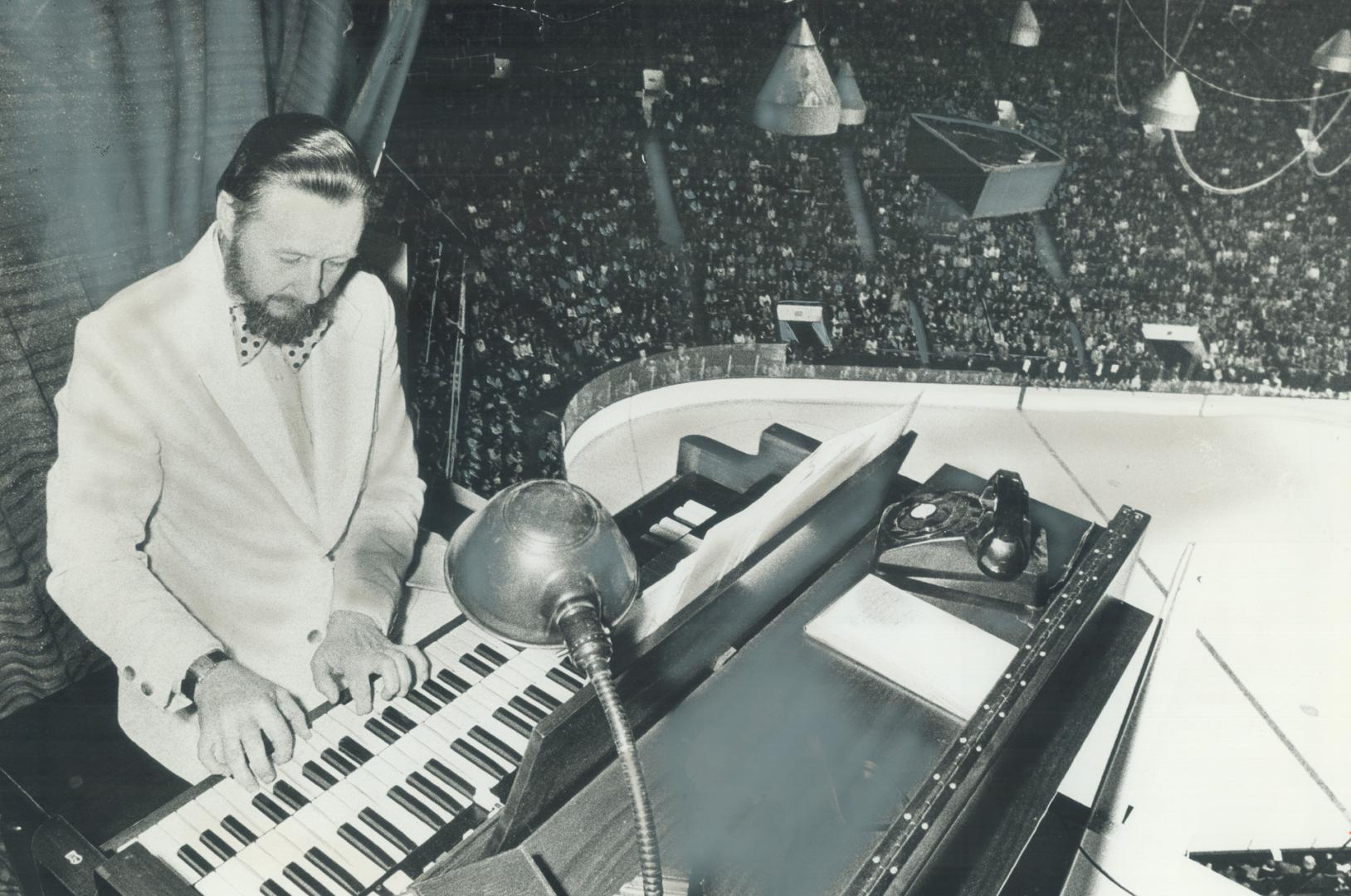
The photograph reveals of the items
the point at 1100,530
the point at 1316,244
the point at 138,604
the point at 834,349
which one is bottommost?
the point at 138,604

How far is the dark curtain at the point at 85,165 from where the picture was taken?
1153 mm

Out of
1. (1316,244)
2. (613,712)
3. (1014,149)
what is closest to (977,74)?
(1014,149)

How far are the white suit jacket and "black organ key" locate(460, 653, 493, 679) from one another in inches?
7.2

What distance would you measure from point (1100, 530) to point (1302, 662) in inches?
58.3

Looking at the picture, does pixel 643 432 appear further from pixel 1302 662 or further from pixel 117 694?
pixel 1302 662

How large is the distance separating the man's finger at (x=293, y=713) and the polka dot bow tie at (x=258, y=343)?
539mm

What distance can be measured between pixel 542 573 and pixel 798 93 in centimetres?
174

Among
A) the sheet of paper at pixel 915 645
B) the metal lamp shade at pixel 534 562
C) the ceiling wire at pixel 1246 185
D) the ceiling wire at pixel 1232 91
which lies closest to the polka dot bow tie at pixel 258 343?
the metal lamp shade at pixel 534 562

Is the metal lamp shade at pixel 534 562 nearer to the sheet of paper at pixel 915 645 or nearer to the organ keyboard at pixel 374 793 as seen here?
the organ keyboard at pixel 374 793

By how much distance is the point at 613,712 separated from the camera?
0.87 metres

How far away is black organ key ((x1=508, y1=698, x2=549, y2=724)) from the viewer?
1544mm

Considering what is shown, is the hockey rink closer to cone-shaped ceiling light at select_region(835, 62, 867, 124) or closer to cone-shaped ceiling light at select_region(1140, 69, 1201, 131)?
cone-shaped ceiling light at select_region(835, 62, 867, 124)

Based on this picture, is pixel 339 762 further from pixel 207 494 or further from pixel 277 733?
pixel 207 494

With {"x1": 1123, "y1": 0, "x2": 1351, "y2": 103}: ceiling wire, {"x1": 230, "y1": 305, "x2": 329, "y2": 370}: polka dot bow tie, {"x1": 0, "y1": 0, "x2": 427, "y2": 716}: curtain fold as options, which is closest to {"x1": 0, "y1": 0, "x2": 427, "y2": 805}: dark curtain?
{"x1": 0, "y1": 0, "x2": 427, "y2": 716}: curtain fold
